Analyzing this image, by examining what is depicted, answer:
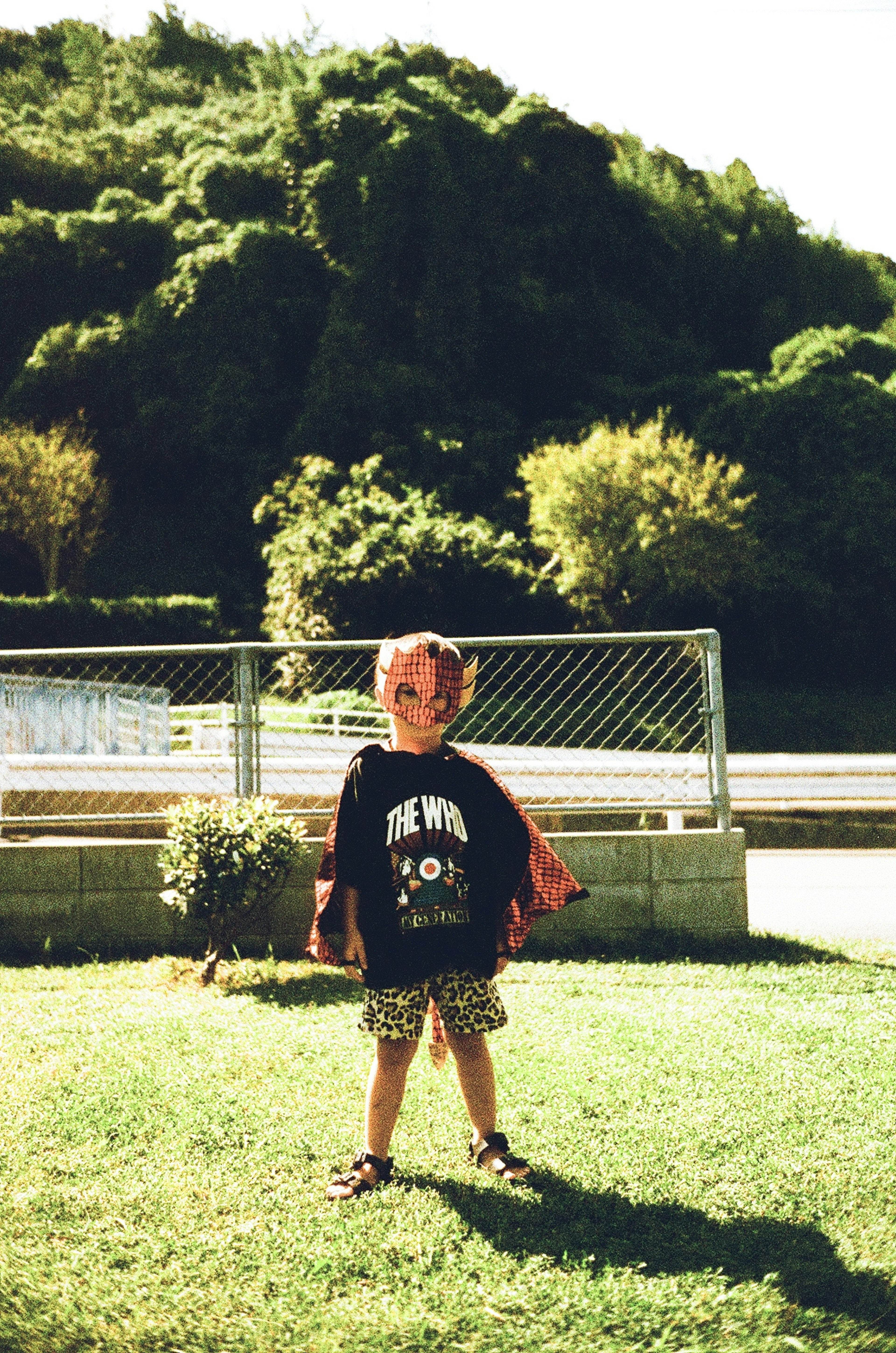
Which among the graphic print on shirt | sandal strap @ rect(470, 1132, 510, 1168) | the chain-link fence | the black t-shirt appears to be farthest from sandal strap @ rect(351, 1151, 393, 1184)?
the chain-link fence

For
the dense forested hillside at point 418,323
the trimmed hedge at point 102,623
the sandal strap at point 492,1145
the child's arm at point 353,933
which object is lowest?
the sandal strap at point 492,1145

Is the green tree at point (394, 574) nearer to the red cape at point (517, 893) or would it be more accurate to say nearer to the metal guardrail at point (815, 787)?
the metal guardrail at point (815, 787)

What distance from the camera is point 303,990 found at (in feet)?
16.0

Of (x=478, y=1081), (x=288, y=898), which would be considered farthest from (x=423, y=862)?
(x=288, y=898)

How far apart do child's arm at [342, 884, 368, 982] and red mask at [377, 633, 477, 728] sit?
0.48 meters

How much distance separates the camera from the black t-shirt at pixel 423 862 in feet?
9.20

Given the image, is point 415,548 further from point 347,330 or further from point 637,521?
point 347,330

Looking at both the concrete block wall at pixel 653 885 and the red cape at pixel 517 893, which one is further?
the concrete block wall at pixel 653 885

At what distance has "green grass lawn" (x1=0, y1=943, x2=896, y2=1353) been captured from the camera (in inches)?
87.8

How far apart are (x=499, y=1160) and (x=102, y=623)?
23898mm

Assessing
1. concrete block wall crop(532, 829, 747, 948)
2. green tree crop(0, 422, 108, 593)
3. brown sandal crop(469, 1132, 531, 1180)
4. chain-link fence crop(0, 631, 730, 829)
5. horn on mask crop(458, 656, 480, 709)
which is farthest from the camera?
green tree crop(0, 422, 108, 593)

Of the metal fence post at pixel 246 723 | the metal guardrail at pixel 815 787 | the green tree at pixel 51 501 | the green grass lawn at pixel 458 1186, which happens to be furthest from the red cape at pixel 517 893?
the green tree at pixel 51 501

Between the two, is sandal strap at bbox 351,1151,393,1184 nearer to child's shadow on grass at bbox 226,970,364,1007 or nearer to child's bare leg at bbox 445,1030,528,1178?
child's bare leg at bbox 445,1030,528,1178

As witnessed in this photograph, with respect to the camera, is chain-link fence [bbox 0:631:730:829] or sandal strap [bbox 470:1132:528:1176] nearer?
sandal strap [bbox 470:1132:528:1176]
